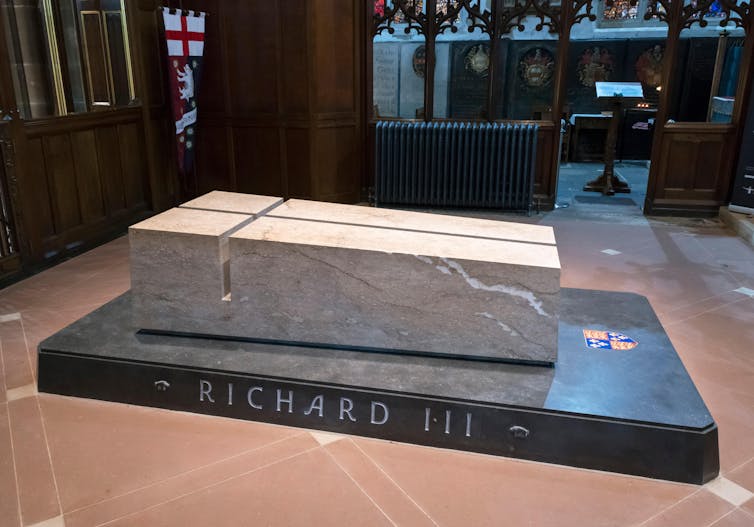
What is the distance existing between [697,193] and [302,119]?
4463mm

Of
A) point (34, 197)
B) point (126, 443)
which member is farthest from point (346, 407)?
point (34, 197)

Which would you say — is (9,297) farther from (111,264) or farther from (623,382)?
(623,382)

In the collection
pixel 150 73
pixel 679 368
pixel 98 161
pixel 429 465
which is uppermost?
pixel 150 73

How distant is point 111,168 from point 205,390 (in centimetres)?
363

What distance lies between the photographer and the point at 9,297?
4.33 m

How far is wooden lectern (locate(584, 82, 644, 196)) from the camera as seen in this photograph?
24.4 feet

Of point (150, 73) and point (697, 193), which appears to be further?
point (697, 193)

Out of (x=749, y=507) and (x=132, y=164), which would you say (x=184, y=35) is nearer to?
(x=132, y=164)

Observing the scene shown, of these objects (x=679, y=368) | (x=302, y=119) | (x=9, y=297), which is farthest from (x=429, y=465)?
(x=302, y=119)

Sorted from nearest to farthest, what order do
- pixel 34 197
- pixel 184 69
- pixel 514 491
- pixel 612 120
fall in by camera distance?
pixel 514 491 < pixel 34 197 < pixel 184 69 < pixel 612 120

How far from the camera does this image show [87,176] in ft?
17.6

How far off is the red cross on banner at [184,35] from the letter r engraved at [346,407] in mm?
4518

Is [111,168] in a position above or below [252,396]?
above

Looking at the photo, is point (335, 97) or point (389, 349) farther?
point (335, 97)
